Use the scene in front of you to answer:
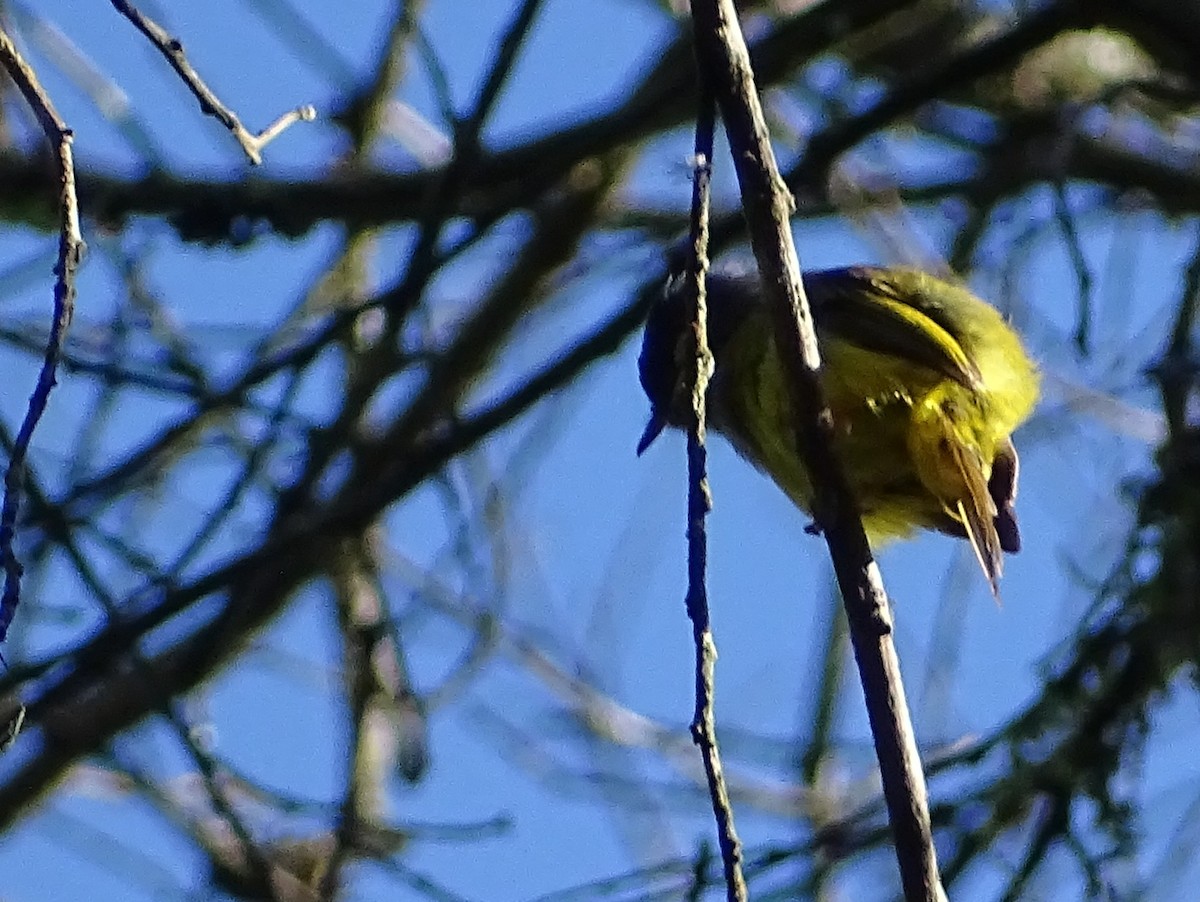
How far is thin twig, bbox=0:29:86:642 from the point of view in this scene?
2.00 meters

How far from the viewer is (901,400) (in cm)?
351

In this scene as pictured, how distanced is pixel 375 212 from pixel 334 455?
24.4 inches

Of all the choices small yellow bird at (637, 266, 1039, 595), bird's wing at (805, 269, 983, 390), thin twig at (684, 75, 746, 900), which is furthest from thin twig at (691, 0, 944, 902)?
bird's wing at (805, 269, 983, 390)

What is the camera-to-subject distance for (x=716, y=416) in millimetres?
4238

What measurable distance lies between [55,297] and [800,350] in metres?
0.99

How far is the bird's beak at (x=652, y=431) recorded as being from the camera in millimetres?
4336

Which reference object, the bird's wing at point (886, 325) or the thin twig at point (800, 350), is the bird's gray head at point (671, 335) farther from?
the thin twig at point (800, 350)

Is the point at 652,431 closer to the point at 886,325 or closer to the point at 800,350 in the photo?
the point at 886,325

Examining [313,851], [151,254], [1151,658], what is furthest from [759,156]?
[313,851]

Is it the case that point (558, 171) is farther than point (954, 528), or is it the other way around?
point (558, 171)

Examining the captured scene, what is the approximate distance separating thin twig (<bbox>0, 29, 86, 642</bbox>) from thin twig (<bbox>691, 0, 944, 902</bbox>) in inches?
30.3

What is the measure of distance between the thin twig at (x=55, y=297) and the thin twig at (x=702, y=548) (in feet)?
2.29

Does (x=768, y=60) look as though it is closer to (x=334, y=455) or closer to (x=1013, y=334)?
(x=1013, y=334)

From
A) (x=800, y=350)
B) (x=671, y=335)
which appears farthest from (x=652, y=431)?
(x=800, y=350)
